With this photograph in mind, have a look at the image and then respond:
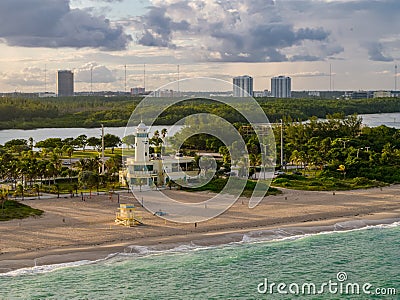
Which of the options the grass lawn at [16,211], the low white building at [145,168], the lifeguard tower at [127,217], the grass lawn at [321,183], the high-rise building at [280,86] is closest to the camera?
the lifeguard tower at [127,217]

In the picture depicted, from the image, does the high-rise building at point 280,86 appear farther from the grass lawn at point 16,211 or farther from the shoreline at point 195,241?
the grass lawn at point 16,211

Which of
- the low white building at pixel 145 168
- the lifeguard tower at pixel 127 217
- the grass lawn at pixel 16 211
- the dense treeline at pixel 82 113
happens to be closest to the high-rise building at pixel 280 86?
the dense treeline at pixel 82 113

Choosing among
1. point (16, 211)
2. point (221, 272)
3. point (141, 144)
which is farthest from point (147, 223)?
point (141, 144)

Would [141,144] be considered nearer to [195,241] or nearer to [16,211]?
[16,211]

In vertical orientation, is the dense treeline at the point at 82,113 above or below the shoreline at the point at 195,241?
above

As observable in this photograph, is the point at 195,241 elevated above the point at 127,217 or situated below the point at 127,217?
below

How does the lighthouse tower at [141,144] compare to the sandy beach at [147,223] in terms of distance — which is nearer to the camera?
the sandy beach at [147,223]

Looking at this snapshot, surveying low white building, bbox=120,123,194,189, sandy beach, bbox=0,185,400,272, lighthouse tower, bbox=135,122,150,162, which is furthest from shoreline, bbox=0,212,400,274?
lighthouse tower, bbox=135,122,150,162
